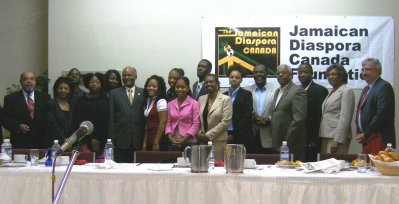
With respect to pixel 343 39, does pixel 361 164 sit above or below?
below

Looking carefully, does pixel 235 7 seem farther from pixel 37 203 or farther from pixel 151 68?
pixel 37 203

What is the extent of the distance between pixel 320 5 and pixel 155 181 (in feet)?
14.2

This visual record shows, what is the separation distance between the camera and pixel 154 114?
5930 millimetres

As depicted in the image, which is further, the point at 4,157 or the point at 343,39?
the point at 343,39

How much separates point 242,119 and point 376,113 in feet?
4.57

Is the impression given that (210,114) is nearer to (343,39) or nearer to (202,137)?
(202,137)

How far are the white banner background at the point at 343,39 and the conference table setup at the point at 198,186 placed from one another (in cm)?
339

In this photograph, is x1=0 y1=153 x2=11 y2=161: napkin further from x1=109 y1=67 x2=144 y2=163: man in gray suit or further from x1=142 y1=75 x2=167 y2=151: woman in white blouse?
x1=142 y1=75 x2=167 y2=151: woman in white blouse

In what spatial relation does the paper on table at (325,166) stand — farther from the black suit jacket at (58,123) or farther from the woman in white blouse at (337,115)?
the black suit jacket at (58,123)

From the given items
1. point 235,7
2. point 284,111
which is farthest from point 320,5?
point 284,111

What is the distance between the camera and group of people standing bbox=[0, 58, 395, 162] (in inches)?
225

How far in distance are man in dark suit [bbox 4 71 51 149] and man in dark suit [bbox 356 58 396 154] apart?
138 inches

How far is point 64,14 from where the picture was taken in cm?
730

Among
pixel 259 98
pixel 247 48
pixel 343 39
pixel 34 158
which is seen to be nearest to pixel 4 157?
pixel 34 158
